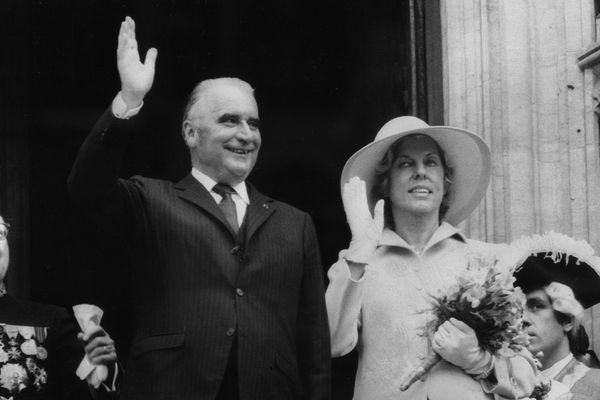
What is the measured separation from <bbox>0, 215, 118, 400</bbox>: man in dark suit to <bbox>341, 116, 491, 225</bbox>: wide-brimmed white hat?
4.63 feet

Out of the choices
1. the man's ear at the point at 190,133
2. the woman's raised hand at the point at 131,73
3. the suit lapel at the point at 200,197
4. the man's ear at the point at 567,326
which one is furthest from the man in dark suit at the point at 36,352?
the man's ear at the point at 567,326

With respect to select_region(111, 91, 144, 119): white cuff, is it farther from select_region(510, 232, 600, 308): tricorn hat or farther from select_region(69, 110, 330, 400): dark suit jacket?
select_region(510, 232, 600, 308): tricorn hat

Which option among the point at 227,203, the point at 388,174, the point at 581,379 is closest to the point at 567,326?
the point at 581,379

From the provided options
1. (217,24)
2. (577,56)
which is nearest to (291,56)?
(217,24)

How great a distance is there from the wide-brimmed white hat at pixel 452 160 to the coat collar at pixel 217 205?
2.45 feet

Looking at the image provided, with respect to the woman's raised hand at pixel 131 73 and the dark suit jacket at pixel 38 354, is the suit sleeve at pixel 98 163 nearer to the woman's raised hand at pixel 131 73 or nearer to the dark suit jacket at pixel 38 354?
the woman's raised hand at pixel 131 73

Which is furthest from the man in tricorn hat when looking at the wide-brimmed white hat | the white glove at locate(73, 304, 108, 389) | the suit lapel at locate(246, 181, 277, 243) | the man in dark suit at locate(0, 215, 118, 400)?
the man in dark suit at locate(0, 215, 118, 400)

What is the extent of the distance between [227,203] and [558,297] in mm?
1560

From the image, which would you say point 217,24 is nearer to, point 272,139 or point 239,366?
point 272,139

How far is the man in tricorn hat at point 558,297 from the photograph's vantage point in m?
5.84

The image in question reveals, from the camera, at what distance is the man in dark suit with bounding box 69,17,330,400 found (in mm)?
4848

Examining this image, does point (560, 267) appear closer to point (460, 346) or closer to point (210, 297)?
point (460, 346)

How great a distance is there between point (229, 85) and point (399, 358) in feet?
4.31

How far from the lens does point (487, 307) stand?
5133mm
